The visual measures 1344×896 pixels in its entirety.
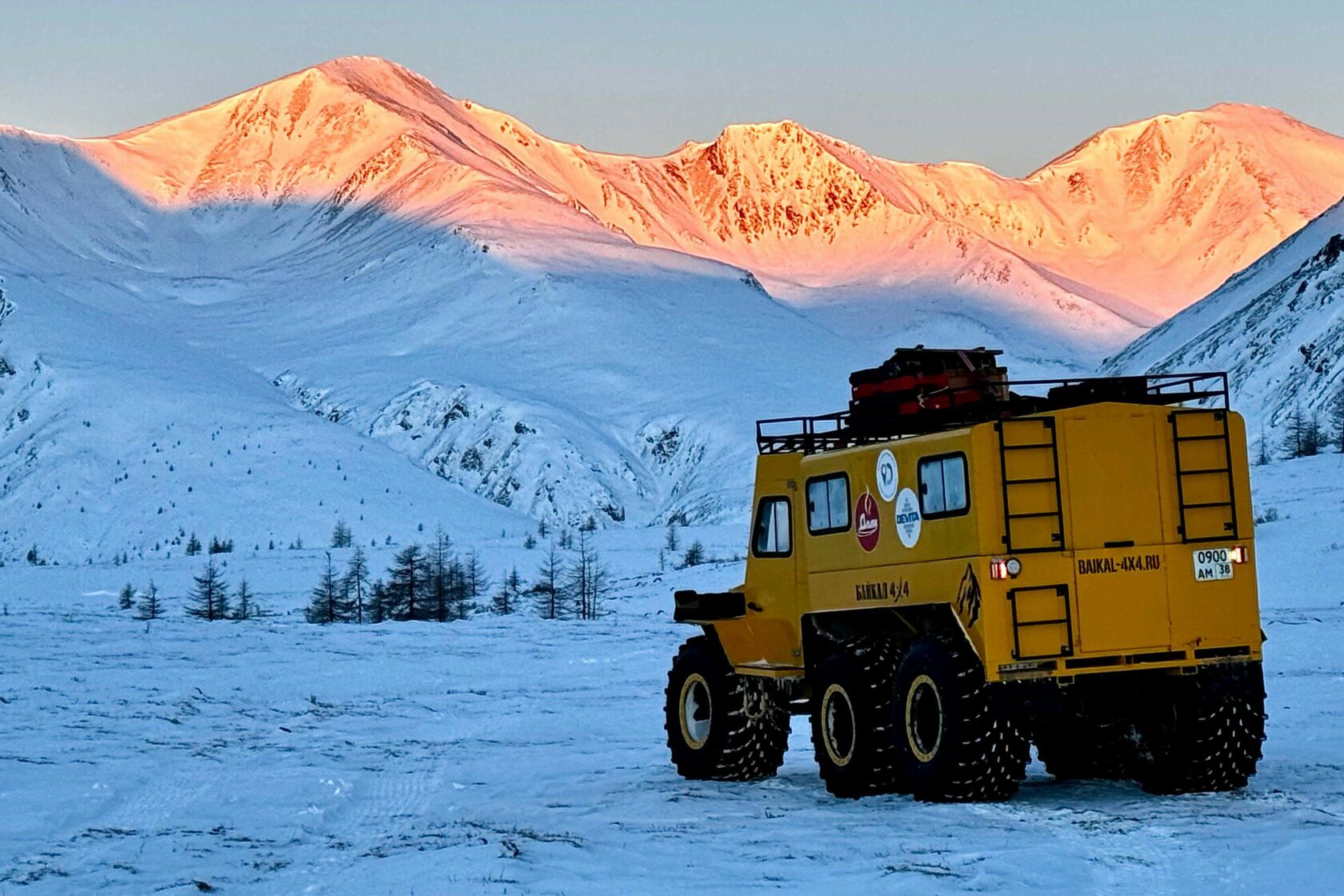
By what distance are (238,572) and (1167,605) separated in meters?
47.3

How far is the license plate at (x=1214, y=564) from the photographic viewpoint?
14.8 m

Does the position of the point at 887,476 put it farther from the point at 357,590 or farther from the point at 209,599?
the point at 357,590

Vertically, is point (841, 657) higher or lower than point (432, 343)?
lower

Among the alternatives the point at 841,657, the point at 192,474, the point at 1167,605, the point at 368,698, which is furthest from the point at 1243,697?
the point at 192,474

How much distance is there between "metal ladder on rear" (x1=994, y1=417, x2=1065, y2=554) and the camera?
14359mm

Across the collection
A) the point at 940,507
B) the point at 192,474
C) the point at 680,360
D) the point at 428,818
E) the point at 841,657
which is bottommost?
the point at 428,818

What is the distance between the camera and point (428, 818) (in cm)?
1527

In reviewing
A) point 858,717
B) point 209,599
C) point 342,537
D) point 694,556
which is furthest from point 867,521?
point 342,537

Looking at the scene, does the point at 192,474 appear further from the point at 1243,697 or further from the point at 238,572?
the point at 1243,697

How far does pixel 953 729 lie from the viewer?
14438 mm

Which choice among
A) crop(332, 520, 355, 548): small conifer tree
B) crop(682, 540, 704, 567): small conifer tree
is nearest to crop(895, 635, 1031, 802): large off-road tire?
Answer: crop(682, 540, 704, 567): small conifer tree

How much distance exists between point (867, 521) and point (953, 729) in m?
2.43

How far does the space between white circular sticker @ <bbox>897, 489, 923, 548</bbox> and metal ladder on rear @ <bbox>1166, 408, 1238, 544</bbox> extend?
2.15 metres

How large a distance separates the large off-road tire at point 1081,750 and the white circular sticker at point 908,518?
2.26m
